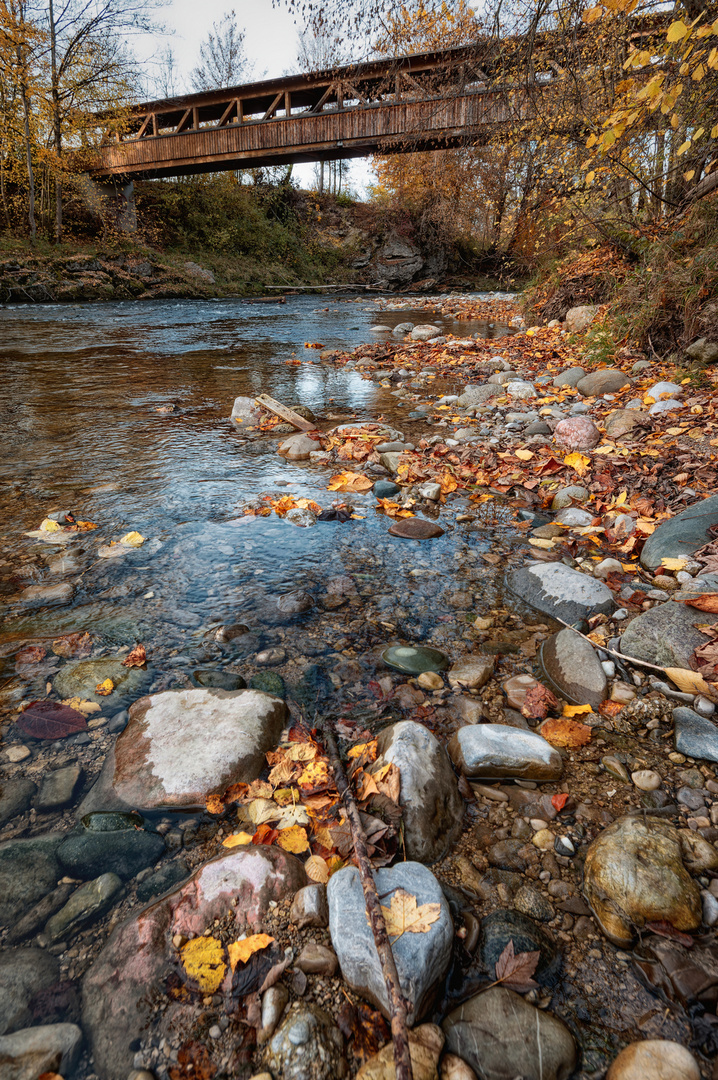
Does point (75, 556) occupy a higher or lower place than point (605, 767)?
higher

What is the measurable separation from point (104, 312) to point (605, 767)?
1558 cm

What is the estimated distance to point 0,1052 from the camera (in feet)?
3.11

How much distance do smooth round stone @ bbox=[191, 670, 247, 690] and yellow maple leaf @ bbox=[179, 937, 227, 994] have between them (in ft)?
2.70

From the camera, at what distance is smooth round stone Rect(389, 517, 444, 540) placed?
2973 mm

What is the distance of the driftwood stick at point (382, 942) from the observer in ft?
2.89

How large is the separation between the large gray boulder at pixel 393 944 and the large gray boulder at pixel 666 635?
3.94 ft

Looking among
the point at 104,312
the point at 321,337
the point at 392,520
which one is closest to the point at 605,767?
the point at 392,520

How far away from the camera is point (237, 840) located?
137cm

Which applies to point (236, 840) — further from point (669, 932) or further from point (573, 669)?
point (573, 669)

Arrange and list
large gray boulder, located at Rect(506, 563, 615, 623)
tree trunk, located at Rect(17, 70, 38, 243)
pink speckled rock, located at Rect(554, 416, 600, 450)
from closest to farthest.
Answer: large gray boulder, located at Rect(506, 563, 615, 623) → pink speckled rock, located at Rect(554, 416, 600, 450) → tree trunk, located at Rect(17, 70, 38, 243)

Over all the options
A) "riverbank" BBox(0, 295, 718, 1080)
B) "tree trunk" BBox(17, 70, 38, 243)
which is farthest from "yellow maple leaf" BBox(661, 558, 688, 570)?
"tree trunk" BBox(17, 70, 38, 243)

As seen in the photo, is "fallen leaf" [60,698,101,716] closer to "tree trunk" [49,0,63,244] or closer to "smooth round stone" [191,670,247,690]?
"smooth round stone" [191,670,247,690]

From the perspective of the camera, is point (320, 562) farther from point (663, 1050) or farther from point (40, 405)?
point (40, 405)

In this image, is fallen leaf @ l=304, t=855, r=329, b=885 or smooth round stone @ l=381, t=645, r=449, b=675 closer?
fallen leaf @ l=304, t=855, r=329, b=885
